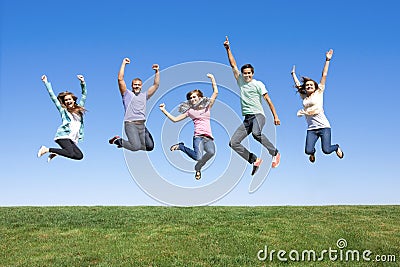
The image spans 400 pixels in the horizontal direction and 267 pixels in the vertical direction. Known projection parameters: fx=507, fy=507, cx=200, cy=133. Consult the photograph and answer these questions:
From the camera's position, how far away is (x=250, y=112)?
36.6 feet

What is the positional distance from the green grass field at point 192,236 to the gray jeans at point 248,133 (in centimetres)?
883

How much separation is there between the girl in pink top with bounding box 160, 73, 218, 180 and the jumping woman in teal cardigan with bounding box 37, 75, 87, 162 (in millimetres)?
1937

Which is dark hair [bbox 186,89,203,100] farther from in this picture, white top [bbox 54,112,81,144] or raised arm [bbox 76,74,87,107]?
white top [bbox 54,112,81,144]

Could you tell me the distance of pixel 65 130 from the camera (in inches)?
449

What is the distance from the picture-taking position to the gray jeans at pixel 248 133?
435 inches

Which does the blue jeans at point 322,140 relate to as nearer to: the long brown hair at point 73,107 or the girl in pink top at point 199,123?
the girl in pink top at point 199,123

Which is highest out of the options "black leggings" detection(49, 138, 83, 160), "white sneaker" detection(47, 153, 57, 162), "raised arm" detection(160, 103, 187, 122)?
"raised arm" detection(160, 103, 187, 122)

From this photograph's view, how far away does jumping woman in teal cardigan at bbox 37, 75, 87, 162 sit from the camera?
11305mm

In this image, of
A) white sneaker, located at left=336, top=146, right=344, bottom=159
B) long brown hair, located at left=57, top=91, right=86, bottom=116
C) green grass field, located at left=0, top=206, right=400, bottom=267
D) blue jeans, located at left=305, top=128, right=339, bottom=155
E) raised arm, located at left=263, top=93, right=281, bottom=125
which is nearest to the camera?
raised arm, located at left=263, top=93, right=281, bottom=125

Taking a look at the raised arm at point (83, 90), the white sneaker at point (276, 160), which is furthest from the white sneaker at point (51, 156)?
the white sneaker at point (276, 160)

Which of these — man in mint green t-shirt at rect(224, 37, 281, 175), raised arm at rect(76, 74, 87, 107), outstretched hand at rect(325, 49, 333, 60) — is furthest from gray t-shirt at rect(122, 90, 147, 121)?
outstretched hand at rect(325, 49, 333, 60)

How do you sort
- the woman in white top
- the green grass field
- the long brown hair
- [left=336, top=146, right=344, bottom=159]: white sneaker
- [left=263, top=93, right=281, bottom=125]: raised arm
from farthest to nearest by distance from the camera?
the green grass field, [left=336, top=146, right=344, bottom=159]: white sneaker, the woman in white top, the long brown hair, [left=263, top=93, right=281, bottom=125]: raised arm

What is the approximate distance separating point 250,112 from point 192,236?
41.8 ft

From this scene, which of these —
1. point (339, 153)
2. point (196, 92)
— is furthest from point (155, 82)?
point (339, 153)
